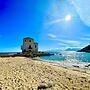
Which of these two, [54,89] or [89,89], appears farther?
[89,89]

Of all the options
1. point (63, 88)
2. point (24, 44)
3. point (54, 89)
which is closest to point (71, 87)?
point (63, 88)

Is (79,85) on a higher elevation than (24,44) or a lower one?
lower

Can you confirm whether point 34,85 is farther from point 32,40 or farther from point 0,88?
point 32,40

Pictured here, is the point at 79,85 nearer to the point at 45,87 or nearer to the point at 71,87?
the point at 71,87

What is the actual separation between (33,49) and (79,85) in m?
78.4

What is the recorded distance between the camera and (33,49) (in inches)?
3538

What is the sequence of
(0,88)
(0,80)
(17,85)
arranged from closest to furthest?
(0,88) < (17,85) < (0,80)

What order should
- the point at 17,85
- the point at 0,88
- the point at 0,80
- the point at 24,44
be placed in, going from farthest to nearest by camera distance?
the point at 24,44 → the point at 0,80 → the point at 17,85 → the point at 0,88

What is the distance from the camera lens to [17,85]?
1059 centimetres

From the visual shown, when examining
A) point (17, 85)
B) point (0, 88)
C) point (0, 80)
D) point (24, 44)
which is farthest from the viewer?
point (24, 44)

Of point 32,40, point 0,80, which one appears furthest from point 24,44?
point 0,80

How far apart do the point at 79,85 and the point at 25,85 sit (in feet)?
13.5

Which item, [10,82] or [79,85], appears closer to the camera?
[10,82]

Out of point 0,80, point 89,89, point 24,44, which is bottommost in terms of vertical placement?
point 89,89
